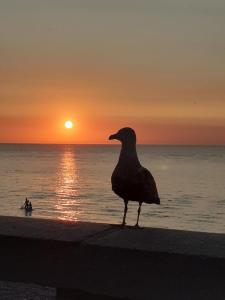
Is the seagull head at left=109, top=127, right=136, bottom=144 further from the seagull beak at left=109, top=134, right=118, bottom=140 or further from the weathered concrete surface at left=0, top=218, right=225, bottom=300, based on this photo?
the weathered concrete surface at left=0, top=218, right=225, bottom=300

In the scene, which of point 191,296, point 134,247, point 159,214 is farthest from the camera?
point 159,214

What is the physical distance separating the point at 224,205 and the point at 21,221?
66289mm

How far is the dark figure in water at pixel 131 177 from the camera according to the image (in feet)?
12.9

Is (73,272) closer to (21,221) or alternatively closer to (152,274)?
(152,274)

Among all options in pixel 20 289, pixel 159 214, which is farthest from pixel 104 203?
pixel 20 289

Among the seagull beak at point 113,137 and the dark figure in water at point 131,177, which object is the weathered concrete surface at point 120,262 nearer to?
the dark figure in water at point 131,177

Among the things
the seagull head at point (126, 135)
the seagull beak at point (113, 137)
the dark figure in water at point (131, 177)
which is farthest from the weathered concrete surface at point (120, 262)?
the seagull beak at point (113, 137)

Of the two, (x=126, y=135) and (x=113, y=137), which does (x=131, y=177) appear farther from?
(x=113, y=137)

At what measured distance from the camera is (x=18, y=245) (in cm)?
249

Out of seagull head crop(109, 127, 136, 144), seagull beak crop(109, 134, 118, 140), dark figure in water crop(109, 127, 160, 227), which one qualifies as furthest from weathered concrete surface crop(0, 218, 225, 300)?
seagull beak crop(109, 134, 118, 140)

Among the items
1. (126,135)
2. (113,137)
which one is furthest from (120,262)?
(113,137)

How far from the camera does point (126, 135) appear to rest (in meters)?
4.22

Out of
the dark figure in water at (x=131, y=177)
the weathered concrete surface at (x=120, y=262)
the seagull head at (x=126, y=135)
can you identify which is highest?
the seagull head at (x=126, y=135)

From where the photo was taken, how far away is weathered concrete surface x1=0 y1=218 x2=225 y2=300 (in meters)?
2.06
